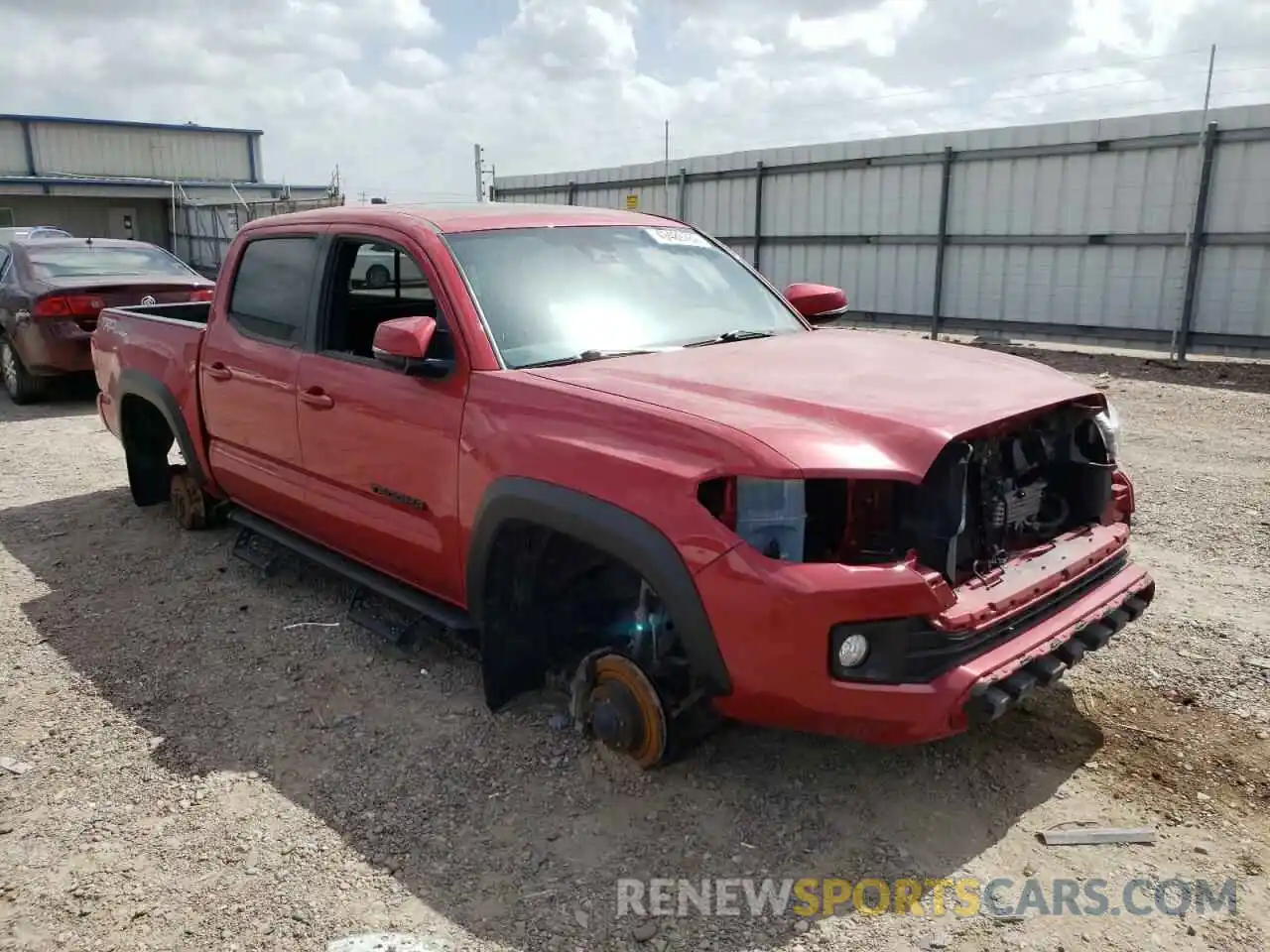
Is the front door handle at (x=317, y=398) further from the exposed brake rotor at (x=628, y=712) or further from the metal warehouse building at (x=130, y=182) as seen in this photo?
the metal warehouse building at (x=130, y=182)

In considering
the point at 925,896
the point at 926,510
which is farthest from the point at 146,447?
the point at 925,896

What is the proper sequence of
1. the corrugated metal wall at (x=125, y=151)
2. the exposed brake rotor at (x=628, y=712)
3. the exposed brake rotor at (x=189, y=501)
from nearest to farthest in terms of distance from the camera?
1. the exposed brake rotor at (x=628, y=712)
2. the exposed brake rotor at (x=189, y=501)
3. the corrugated metal wall at (x=125, y=151)

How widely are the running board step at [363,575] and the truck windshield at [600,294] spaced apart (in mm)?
959

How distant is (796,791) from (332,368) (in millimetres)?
2386

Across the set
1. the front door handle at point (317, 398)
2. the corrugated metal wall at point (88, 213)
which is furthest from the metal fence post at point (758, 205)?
the corrugated metal wall at point (88, 213)

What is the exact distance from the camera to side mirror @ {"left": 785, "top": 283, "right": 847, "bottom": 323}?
4.82 meters

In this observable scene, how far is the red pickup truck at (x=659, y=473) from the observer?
2654 mm

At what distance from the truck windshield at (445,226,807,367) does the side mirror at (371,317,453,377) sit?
22 cm

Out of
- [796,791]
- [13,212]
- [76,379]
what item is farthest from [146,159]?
[796,791]

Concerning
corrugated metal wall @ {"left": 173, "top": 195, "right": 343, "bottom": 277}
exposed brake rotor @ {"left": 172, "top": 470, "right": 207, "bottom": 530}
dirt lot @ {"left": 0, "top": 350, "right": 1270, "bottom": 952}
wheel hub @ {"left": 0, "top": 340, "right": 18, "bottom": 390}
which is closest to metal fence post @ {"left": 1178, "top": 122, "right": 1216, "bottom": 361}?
dirt lot @ {"left": 0, "top": 350, "right": 1270, "bottom": 952}

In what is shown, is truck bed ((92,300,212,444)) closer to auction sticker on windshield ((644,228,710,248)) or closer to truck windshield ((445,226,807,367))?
truck windshield ((445,226,807,367))

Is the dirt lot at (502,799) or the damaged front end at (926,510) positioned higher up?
the damaged front end at (926,510)

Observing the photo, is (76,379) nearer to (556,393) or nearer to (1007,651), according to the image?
(556,393)

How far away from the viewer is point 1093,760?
3.29m
